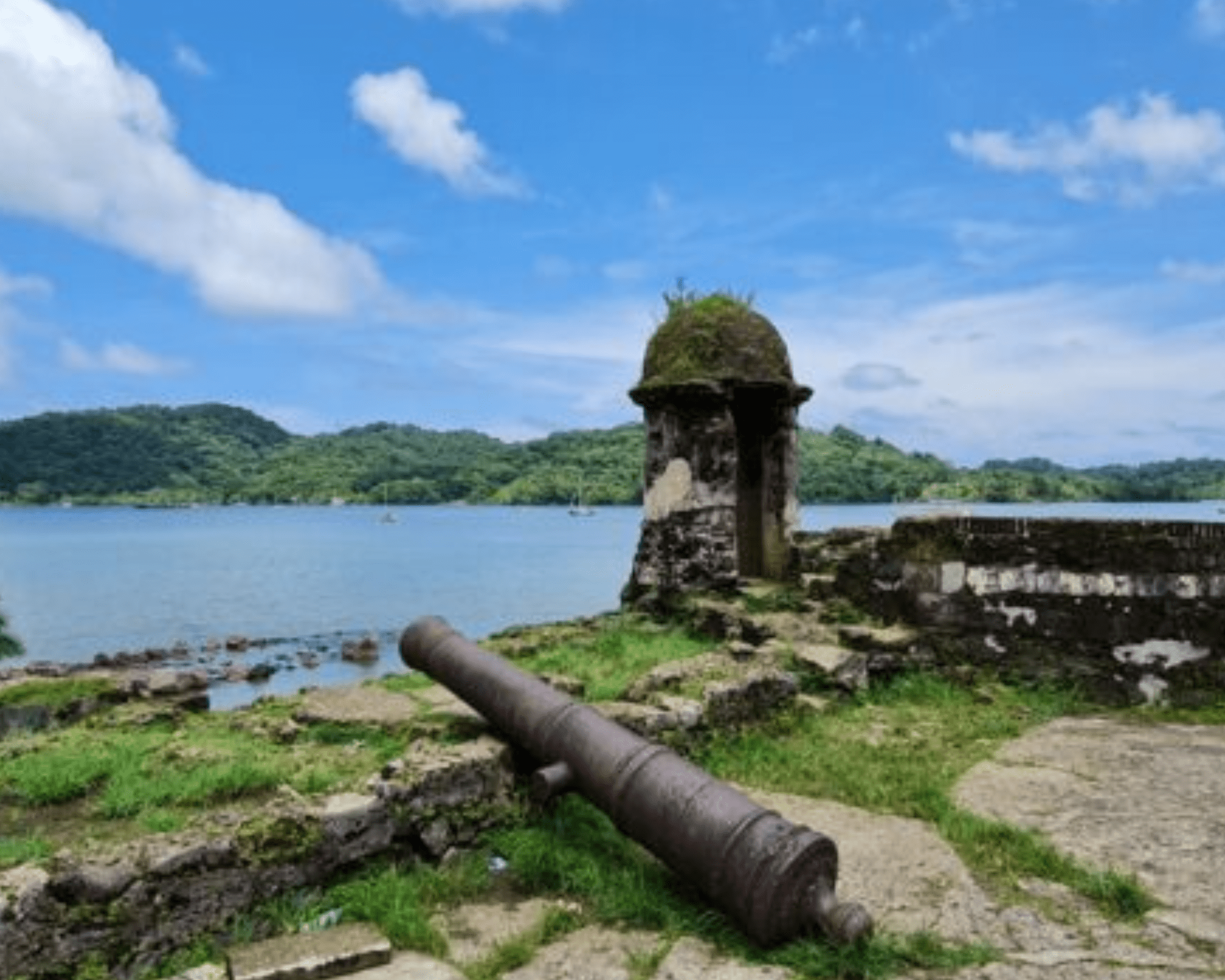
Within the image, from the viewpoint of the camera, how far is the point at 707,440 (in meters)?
11.0

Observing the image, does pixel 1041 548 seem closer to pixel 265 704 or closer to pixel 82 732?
pixel 265 704

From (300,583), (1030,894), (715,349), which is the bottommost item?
(300,583)

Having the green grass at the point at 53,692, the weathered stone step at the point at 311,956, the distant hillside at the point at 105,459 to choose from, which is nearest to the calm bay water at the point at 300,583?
the green grass at the point at 53,692

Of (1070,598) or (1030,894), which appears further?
(1070,598)

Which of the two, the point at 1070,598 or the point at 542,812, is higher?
the point at 1070,598

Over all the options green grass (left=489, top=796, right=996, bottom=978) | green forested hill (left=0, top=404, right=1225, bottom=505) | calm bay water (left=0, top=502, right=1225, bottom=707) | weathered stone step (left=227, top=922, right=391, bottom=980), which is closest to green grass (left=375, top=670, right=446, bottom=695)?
green grass (left=489, top=796, right=996, bottom=978)

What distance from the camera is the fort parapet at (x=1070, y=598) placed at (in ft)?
27.5

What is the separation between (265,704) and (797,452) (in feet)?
23.7

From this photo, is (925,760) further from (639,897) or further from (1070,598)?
(639,897)

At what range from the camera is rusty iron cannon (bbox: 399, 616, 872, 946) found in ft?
13.6

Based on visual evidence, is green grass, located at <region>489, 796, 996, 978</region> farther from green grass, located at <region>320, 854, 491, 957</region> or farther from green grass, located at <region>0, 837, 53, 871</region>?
green grass, located at <region>0, 837, 53, 871</region>

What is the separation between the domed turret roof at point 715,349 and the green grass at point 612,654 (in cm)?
264

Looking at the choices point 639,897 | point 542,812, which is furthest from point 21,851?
point 639,897

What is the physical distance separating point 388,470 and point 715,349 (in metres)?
169
